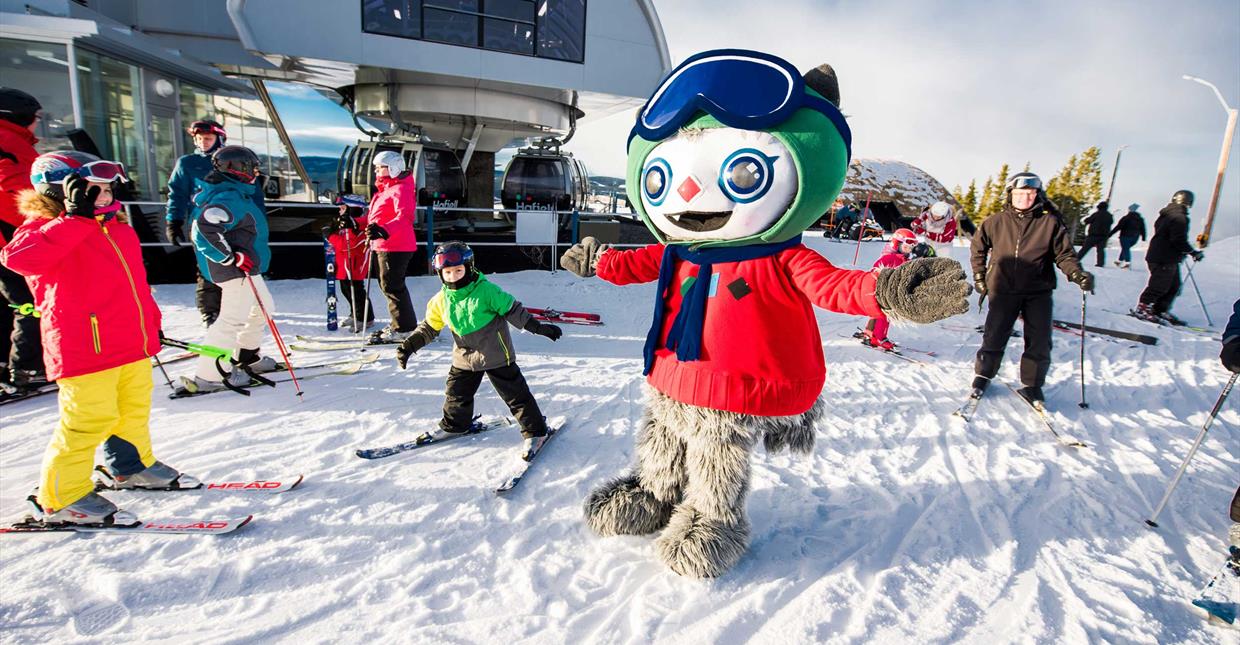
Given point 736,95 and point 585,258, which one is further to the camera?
point 585,258

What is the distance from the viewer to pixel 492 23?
10.9m

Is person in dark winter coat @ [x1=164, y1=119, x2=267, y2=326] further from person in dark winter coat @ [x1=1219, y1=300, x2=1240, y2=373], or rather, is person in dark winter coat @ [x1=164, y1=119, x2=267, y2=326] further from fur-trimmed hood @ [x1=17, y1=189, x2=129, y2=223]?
person in dark winter coat @ [x1=1219, y1=300, x2=1240, y2=373]

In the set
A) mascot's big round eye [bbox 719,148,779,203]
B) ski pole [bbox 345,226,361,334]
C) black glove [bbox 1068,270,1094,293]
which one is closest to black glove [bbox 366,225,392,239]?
ski pole [bbox 345,226,361,334]

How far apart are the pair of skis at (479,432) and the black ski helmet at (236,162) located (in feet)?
7.88

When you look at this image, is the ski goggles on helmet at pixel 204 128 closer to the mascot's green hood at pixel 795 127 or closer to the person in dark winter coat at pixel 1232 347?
the mascot's green hood at pixel 795 127

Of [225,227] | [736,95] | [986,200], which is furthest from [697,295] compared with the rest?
[986,200]

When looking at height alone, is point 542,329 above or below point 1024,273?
below

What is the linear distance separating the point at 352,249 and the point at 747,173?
5289 mm

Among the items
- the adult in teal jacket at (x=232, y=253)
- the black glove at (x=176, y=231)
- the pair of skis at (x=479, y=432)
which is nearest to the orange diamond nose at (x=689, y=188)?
the pair of skis at (x=479, y=432)

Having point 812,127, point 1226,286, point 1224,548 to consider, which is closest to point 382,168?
point 812,127

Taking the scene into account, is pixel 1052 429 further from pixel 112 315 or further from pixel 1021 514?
pixel 112 315

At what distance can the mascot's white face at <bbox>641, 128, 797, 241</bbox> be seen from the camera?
193cm

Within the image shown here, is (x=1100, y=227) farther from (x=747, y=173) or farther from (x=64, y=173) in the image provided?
(x=64, y=173)

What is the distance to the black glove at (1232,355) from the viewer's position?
2334 millimetres
